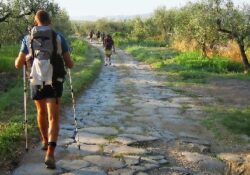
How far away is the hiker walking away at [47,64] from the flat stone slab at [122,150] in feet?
4.46

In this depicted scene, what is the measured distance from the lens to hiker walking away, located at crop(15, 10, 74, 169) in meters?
6.95

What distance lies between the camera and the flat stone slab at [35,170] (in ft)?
22.6

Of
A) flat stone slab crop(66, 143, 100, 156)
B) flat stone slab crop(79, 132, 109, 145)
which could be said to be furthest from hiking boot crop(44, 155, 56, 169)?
flat stone slab crop(79, 132, 109, 145)

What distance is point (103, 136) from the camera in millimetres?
9242

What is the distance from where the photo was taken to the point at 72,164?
7309mm

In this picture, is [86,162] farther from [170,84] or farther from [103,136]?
[170,84]

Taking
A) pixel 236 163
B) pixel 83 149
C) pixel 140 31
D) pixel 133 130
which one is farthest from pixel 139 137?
pixel 140 31

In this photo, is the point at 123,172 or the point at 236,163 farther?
the point at 236,163

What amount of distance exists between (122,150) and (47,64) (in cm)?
222

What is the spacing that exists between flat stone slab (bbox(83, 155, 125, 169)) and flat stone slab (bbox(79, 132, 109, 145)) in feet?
3.09

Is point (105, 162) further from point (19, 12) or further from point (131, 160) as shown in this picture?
point (19, 12)

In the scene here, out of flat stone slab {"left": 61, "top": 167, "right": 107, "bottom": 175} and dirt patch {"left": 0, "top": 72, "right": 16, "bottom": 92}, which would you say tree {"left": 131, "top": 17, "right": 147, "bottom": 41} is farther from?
flat stone slab {"left": 61, "top": 167, "right": 107, "bottom": 175}

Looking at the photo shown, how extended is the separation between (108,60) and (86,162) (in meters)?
21.7

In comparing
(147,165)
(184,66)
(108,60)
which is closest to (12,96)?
(147,165)
